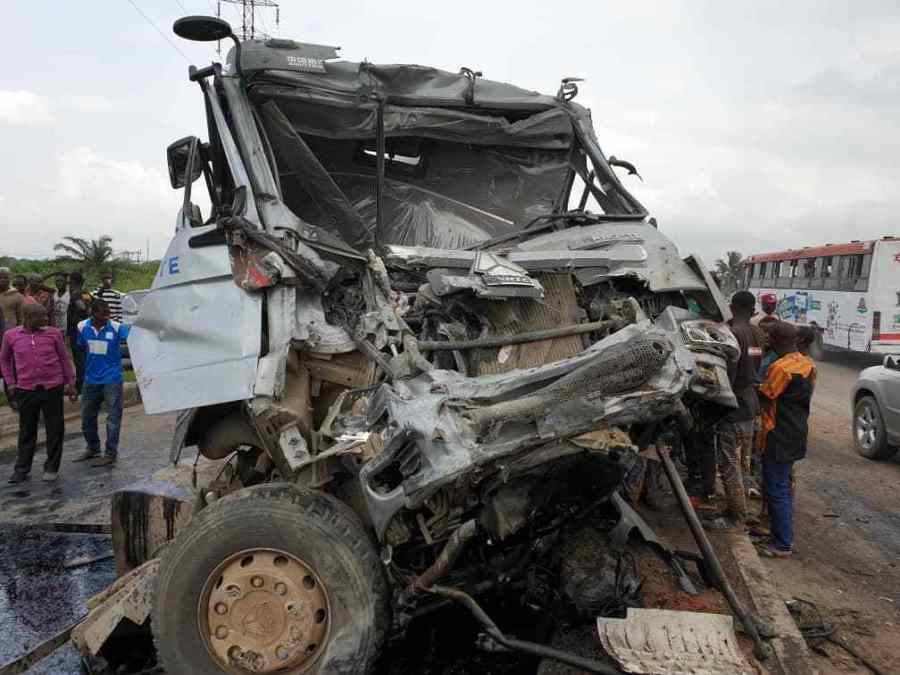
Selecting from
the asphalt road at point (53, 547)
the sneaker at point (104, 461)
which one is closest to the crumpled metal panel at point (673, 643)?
the asphalt road at point (53, 547)

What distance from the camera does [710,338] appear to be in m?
3.07

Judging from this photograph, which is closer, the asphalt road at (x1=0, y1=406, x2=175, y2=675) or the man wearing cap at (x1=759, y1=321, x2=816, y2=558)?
the asphalt road at (x1=0, y1=406, x2=175, y2=675)

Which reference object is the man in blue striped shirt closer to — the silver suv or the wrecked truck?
the wrecked truck

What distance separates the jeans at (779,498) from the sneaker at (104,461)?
5.59 meters

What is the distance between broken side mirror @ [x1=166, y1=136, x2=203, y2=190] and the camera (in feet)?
13.2

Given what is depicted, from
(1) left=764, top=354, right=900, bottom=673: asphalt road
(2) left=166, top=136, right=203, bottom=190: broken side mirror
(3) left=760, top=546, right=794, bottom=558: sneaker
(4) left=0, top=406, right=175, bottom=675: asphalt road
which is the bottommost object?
(4) left=0, top=406, right=175, bottom=675: asphalt road

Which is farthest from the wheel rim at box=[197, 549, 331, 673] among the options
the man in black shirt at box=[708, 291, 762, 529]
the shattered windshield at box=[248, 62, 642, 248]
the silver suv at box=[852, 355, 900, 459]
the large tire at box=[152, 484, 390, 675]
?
the silver suv at box=[852, 355, 900, 459]

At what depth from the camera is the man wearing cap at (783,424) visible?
454 cm

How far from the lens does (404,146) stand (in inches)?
182

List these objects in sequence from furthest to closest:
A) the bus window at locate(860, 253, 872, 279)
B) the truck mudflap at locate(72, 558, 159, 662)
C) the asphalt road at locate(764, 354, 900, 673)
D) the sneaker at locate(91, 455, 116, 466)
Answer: the bus window at locate(860, 253, 872, 279)
the sneaker at locate(91, 455, 116, 466)
the asphalt road at locate(764, 354, 900, 673)
the truck mudflap at locate(72, 558, 159, 662)

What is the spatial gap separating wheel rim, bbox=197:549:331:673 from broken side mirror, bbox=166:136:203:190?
7.68 feet

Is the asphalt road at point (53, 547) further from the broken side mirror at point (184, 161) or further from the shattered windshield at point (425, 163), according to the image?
the shattered windshield at point (425, 163)

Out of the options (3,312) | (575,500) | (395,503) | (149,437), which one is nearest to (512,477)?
(395,503)

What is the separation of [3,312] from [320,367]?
20.9 feet
